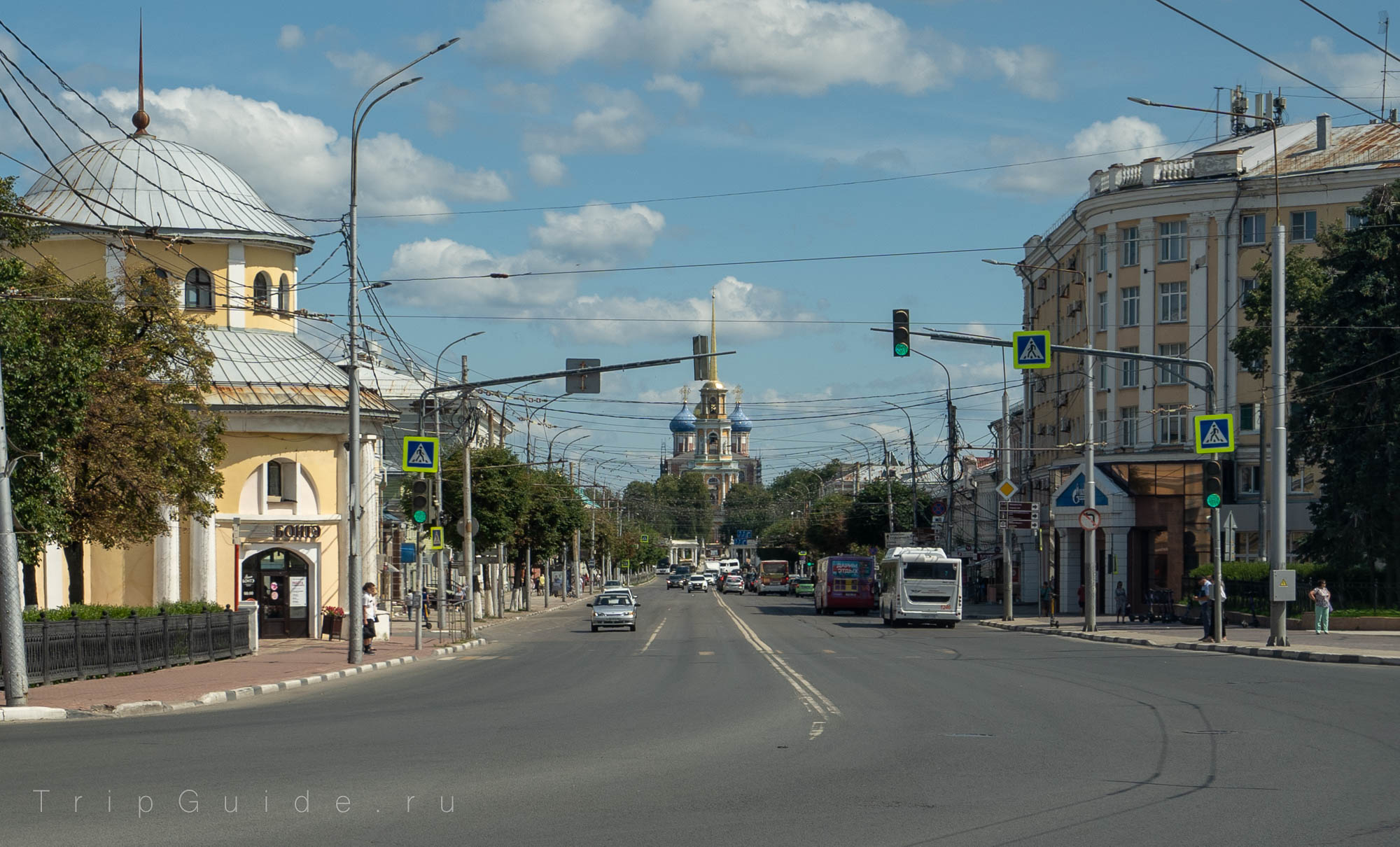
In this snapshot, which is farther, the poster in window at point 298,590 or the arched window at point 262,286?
the arched window at point 262,286

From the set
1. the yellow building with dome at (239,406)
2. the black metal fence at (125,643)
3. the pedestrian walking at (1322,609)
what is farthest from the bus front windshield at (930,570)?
the black metal fence at (125,643)

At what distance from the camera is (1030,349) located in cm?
3059

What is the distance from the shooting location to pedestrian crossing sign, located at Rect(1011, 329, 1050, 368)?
30469 mm

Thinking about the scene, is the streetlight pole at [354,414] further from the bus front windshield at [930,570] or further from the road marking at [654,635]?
the bus front windshield at [930,570]

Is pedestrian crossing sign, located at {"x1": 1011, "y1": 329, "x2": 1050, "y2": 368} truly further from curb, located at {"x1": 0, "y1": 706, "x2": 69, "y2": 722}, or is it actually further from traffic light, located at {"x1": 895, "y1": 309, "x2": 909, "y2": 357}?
curb, located at {"x1": 0, "y1": 706, "x2": 69, "y2": 722}

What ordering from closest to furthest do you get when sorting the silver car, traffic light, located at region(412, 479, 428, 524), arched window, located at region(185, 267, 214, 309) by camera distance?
traffic light, located at region(412, 479, 428, 524), arched window, located at region(185, 267, 214, 309), the silver car

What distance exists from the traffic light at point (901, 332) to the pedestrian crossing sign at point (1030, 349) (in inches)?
140

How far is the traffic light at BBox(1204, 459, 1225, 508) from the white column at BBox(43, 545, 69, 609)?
95.7 feet

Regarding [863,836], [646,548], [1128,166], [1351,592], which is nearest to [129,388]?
[863,836]

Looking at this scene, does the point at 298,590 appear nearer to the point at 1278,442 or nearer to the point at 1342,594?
the point at 1278,442

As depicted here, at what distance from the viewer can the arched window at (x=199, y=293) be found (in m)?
45.1

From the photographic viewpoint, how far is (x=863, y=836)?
9.47 metres

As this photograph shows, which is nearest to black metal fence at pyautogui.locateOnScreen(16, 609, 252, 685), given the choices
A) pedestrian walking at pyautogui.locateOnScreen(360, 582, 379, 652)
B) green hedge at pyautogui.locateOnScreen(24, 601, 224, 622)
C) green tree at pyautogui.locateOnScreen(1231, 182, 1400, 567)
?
green hedge at pyautogui.locateOnScreen(24, 601, 224, 622)

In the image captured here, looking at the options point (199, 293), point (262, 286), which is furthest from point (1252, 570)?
point (199, 293)
